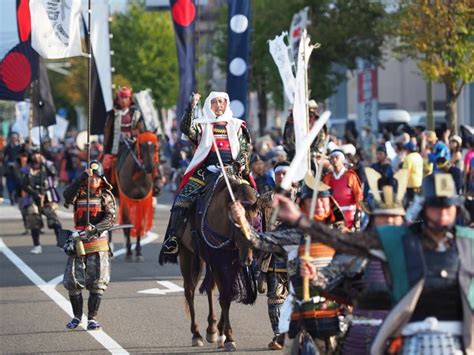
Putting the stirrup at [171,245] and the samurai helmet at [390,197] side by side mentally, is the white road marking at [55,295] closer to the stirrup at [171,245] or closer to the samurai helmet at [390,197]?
the stirrup at [171,245]

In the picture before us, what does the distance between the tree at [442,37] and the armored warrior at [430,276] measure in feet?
70.3

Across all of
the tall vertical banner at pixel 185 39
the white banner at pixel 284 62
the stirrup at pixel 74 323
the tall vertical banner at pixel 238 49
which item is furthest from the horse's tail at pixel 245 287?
the tall vertical banner at pixel 185 39

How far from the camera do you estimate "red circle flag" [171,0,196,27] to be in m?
23.9

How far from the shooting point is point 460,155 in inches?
929

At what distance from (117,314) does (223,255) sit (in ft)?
8.53

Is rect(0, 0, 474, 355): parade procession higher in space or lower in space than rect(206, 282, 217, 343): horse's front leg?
higher

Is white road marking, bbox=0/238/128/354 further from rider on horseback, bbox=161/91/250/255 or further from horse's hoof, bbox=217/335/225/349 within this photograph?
rider on horseback, bbox=161/91/250/255

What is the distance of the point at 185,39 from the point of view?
78.7 ft

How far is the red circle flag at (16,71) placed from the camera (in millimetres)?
21516

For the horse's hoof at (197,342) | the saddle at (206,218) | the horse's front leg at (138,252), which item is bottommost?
the horse's hoof at (197,342)

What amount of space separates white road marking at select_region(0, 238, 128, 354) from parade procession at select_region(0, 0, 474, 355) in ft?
0.25

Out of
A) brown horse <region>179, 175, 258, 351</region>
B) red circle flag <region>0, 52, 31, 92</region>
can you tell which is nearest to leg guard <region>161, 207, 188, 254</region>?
brown horse <region>179, 175, 258, 351</region>

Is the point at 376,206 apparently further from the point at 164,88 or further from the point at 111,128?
the point at 164,88

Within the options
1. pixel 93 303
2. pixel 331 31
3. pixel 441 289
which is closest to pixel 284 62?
pixel 93 303
